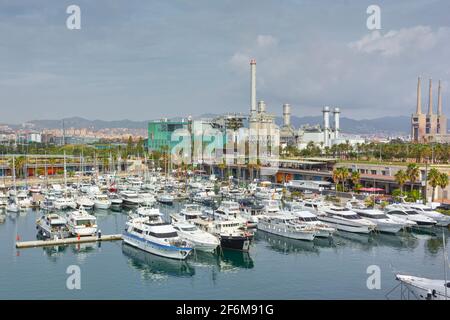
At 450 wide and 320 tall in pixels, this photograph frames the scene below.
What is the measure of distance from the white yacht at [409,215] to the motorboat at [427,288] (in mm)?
16949

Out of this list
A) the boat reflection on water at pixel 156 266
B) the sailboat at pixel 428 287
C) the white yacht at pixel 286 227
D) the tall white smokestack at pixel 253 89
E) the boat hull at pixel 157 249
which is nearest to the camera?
the sailboat at pixel 428 287

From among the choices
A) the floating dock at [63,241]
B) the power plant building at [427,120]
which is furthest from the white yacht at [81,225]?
the power plant building at [427,120]

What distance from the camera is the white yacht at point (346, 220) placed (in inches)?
1330

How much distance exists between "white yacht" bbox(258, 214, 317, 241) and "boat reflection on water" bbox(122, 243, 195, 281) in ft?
29.3

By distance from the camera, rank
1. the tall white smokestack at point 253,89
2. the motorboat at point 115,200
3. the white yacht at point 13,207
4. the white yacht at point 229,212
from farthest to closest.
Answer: the tall white smokestack at point 253,89 → the motorboat at point 115,200 → the white yacht at point 13,207 → the white yacht at point 229,212

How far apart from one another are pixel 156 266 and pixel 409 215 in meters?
20.3

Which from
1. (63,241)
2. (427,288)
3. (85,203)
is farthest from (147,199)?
(427,288)

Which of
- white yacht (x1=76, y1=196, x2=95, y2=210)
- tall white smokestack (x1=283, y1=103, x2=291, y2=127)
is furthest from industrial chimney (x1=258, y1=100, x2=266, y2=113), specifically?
white yacht (x1=76, y1=196, x2=95, y2=210)

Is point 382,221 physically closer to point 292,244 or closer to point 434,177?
point 292,244

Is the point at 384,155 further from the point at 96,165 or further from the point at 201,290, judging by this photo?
the point at 201,290

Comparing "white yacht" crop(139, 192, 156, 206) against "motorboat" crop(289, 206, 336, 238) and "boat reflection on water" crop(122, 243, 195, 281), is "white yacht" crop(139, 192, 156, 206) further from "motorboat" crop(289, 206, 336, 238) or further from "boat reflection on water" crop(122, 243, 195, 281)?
"boat reflection on water" crop(122, 243, 195, 281)

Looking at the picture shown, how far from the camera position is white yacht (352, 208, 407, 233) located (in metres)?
34.1

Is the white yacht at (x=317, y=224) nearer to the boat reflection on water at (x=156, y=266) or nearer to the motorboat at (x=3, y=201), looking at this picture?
the boat reflection on water at (x=156, y=266)

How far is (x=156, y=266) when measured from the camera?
26.0m
